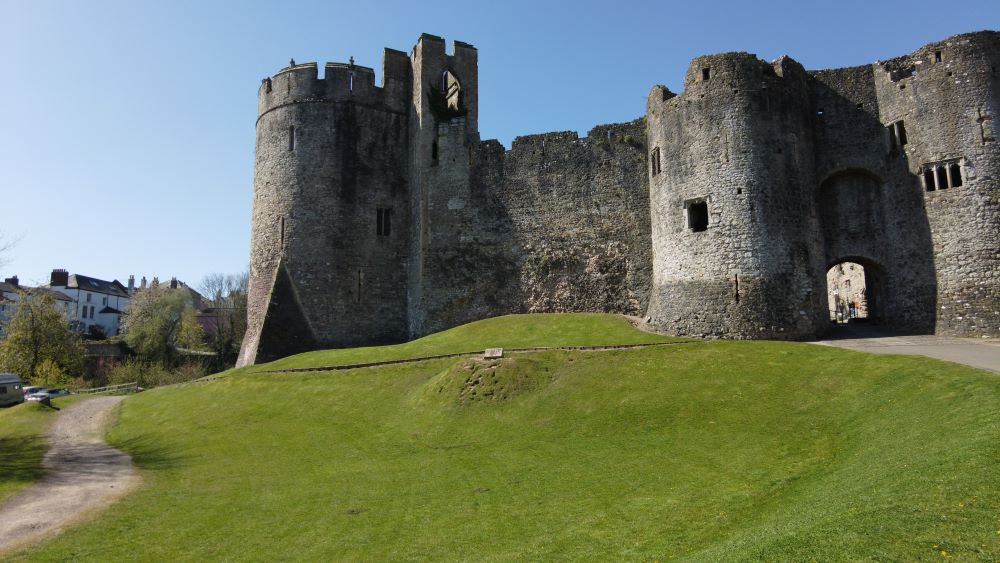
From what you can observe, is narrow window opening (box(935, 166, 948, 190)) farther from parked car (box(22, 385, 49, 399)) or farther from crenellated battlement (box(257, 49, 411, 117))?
parked car (box(22, 385, 49, 399))

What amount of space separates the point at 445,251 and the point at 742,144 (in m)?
15.1

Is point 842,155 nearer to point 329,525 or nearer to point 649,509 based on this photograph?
point 649,509

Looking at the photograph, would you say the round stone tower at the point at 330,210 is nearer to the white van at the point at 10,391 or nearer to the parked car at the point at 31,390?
the white van at the point at 10,391

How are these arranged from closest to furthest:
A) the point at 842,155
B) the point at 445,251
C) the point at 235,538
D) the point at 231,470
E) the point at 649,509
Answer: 1. the point at 649,509
2. the point at 235,538
3. the point at 231,470
4. the point at 842,155
5. the point at 445,251

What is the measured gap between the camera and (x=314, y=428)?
67.6 feet

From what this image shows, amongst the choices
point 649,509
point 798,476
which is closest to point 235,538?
point 649,509

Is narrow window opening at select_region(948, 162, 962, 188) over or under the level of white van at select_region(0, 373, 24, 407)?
over

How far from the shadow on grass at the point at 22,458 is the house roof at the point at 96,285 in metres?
75.7

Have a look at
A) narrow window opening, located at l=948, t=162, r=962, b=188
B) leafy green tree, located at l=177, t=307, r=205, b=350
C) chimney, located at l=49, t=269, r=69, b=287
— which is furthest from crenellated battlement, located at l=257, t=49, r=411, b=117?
chimney, located at l=49, t=269, r=69, b=287

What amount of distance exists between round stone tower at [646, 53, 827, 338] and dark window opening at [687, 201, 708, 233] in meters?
0.04

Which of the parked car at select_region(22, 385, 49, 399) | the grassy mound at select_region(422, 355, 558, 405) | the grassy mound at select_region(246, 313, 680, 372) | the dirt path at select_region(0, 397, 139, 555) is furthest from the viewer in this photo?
the parked car at select_region(22, 385, 49, 399)

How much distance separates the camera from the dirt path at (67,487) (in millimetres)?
13906

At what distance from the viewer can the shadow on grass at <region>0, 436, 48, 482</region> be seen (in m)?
18.3

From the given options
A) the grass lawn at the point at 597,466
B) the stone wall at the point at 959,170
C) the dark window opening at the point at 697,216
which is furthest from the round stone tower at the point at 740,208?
the stone wall at the point at 959,170
